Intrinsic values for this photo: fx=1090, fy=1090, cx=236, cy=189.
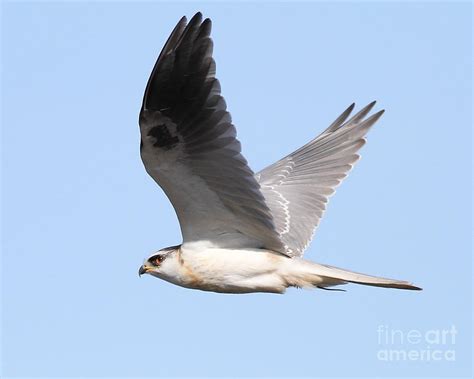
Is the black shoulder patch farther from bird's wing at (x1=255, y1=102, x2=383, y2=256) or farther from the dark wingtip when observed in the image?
bird's wing at (x1=255, y1=102, x2=383, y2=256)

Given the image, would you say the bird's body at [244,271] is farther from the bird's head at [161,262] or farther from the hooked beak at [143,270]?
the hooked beak at [143,270]

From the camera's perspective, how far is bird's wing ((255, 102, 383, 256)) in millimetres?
11502

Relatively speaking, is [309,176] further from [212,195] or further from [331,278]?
[212,195]

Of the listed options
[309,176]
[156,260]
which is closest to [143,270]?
[156,260]

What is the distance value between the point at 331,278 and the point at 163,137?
2.09 meters

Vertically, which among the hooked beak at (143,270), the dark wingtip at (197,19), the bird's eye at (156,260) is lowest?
the hooked beak at (143,270)

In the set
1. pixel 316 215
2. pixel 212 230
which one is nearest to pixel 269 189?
pixel 316 215

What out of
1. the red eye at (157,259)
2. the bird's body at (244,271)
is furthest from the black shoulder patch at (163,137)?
the red eye at (157,259)

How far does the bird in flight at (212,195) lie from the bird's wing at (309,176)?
16 millimetres

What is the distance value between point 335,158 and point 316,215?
0.93 meters

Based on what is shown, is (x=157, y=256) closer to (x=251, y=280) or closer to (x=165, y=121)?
(x=251, y=280)

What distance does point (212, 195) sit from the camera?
32.5ft

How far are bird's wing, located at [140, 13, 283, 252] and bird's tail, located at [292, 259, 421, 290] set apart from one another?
390mm

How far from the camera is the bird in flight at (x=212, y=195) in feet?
29.8
